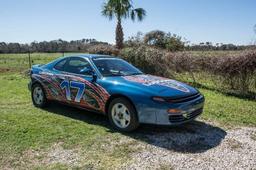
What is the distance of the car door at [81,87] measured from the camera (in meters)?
5.88

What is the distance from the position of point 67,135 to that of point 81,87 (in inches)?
45.7

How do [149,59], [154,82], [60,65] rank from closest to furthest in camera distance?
[154,82] → [60,65] → [149,59]

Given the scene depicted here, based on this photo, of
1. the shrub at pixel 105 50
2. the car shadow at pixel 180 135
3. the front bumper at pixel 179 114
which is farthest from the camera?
the shrub at pixel 105 50

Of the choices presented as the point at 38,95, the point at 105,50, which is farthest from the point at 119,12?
the point at 38,95

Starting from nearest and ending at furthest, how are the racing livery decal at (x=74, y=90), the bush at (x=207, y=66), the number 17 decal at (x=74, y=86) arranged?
the racing livery decal at (x=74, y=90), the number 17 decal at (x=74, y=86), the bush at (x=207, y=66)

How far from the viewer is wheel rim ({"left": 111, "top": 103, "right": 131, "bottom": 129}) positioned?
545 centimetres

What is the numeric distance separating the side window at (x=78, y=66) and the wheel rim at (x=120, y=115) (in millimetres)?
1085

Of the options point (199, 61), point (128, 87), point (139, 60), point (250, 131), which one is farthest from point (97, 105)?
point (139, 60)

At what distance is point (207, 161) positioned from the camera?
14.3 ft

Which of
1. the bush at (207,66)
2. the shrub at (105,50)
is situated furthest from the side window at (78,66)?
the shrub at (105,50)

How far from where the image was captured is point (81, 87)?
6.16 meters

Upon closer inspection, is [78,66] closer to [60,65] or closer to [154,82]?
[60,65]

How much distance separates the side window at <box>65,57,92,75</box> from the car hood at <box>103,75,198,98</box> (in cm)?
69

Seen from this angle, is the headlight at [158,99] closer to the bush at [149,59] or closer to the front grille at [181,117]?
the front grille at [181,117]
